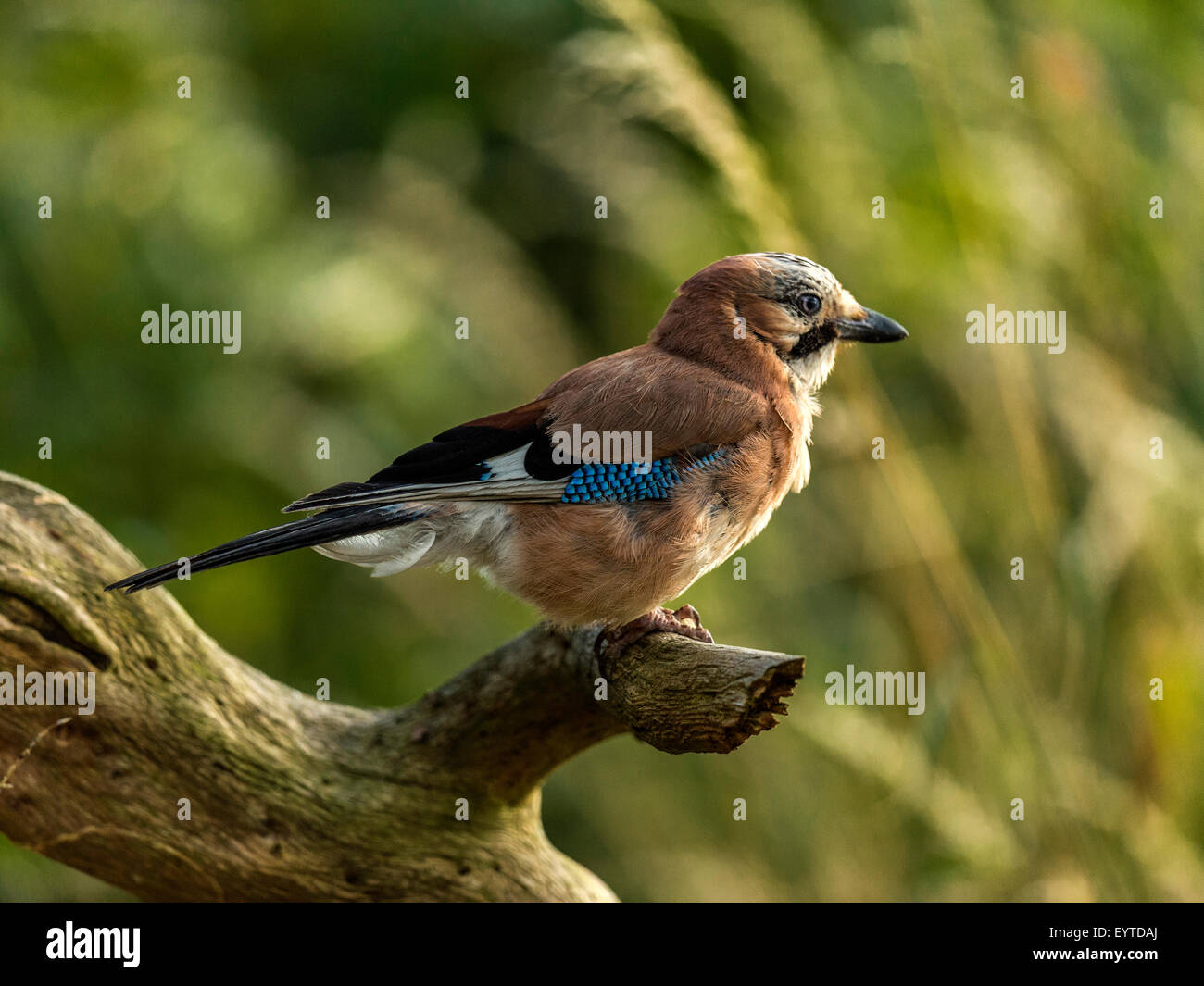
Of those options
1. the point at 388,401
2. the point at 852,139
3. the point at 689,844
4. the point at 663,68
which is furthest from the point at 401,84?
the point at 689,844

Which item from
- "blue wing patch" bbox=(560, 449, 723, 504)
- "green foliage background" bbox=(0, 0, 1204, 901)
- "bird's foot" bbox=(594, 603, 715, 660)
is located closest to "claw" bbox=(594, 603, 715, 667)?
"bird's foot" bbox=(594, 603, 715, 660)

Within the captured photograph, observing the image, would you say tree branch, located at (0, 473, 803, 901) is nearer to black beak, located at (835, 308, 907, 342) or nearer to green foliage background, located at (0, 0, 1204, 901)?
green foliage background, located at (0, 0, 1204, 901)

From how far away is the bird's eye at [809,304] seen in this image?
4172 mm

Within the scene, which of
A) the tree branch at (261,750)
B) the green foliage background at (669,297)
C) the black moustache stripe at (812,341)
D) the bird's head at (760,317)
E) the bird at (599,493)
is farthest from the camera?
the green foliage background at (669,297)

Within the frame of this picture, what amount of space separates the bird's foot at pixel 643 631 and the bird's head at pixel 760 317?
78 centimetres

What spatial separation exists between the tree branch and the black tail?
336mm

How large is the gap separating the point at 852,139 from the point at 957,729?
8.43 ft

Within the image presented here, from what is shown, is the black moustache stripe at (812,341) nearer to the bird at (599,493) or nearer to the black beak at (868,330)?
Result: the black beak at (868,330)

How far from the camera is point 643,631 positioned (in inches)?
149

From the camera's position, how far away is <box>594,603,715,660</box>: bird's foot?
3729mm

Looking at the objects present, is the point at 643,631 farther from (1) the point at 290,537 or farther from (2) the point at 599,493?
(1) the point at 290,537

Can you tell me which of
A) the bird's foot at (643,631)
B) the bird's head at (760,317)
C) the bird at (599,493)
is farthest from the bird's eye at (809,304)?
the bird's foot at (643,631)

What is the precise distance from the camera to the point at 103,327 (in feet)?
20.5

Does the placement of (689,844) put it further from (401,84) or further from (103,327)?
(401,84)
